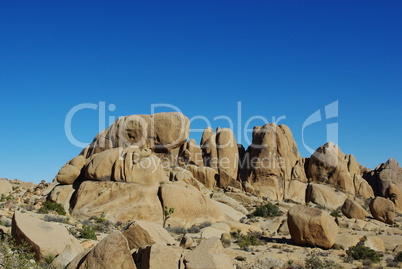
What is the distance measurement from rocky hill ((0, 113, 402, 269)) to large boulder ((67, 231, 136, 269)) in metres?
0.03

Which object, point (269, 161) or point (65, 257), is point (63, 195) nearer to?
point (65, 257)

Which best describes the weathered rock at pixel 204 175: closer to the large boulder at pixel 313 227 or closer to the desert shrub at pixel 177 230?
the desert shrub at pixel 177 230

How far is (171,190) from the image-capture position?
2927cm

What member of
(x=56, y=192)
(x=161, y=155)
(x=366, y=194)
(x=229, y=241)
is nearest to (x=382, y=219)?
(x=366, y=194)

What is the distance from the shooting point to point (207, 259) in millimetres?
10969

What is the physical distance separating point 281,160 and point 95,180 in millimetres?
28042

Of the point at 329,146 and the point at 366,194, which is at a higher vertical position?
the point at 329,146

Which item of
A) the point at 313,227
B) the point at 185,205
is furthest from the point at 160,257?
the point at 185,205

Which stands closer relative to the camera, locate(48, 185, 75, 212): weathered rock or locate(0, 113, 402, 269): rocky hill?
locate(0, 113, 402, 269): rocky hill

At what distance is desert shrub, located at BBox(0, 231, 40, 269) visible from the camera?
1051 centimetres

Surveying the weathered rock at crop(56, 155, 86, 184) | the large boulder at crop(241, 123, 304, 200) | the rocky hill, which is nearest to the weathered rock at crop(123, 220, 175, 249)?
the rocky hill

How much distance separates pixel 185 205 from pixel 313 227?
11.1 metres

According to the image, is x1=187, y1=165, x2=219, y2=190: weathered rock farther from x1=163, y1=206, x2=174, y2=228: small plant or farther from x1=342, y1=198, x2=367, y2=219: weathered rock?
x1=163, y1=206, x2=174, y2=228: small plant

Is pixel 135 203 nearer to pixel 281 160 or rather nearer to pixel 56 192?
pixel 56 192
